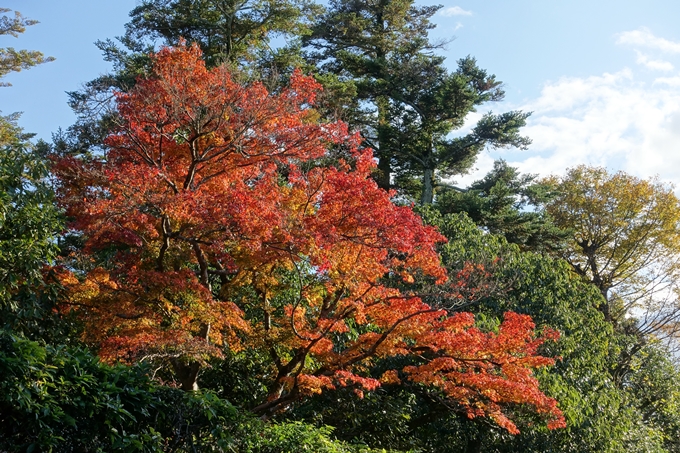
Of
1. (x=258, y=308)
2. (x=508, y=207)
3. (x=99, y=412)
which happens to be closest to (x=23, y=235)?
(x=99, y=412)

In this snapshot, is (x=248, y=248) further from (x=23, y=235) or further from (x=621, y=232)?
(x=621, y=232)

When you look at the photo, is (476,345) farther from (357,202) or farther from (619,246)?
(619,246)

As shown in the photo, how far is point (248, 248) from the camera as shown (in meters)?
8.58

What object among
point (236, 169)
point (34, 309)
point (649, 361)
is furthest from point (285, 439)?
point (649, 361)

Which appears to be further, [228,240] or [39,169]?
[228,240]

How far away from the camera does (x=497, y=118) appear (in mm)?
21172

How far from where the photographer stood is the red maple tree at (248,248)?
333 inches

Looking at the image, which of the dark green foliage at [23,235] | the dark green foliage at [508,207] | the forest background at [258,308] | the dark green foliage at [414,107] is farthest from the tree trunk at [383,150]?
the dark green foliage at [23,235]

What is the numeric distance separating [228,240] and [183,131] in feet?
Answer: 7.63

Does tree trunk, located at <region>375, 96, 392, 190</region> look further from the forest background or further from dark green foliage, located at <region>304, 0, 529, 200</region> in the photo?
the forest background

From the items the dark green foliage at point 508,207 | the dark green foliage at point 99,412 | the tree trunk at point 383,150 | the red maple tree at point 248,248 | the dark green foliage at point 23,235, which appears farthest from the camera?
the tree trunk at point 383,150

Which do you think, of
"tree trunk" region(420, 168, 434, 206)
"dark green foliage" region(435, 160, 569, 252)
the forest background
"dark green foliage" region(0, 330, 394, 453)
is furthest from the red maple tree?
"tree trunk" region(420, 168, 434, 206)

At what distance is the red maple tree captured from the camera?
333 inches

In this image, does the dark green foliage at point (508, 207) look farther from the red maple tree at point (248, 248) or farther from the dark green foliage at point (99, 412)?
the dark green foliage at point (99, 412)
